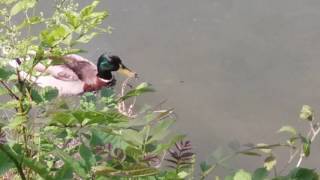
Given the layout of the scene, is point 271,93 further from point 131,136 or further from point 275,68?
point 131,136

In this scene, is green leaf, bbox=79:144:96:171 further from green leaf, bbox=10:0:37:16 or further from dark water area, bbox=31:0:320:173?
dark water area, bbox=31:0:320:173

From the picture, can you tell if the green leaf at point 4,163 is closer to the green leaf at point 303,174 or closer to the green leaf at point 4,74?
the green leaf at point 4,74

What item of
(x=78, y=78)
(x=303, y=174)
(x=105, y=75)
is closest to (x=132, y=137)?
(x=303, y=174)

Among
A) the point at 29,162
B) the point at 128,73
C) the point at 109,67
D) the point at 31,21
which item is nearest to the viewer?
the point at 29,162

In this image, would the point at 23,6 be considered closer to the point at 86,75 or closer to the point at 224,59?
the point at 224,59

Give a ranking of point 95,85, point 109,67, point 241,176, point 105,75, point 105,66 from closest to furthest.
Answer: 1. point 241,176
2. point 109,67
3. point 105,66
4. point 105,75
5. point 95,85

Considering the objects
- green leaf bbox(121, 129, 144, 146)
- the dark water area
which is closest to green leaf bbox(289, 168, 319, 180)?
green leaf bbox(121, 129, 144, 146)

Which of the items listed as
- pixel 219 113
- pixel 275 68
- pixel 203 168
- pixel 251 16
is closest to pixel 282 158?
pixel 219 113

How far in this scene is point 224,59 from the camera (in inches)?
189

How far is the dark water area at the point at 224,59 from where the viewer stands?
424 cm

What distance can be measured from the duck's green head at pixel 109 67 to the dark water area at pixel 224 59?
0.25ft

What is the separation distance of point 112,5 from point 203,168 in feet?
13.5

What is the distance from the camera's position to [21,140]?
4.00 feet

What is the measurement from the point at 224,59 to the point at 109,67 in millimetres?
808
